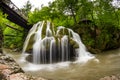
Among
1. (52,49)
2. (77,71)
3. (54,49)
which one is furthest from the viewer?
(54,49)

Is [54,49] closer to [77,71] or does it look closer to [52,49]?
[52,49]

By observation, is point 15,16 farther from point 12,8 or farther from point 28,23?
point 28,23

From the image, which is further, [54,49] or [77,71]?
[54,49]

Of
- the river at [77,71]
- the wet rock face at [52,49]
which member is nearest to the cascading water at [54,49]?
the wet rock face at [52,49]

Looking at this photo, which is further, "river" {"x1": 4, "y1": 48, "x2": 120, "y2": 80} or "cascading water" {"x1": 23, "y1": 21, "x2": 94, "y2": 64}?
"cascading water" {"x1": 23, "y1": 21, "x2": 94, "y2": 64}

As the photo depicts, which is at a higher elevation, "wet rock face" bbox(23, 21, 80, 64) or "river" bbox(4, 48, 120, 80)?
"wet rock face" bbox(23, 21, 80, 64)

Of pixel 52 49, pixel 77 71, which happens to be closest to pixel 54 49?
pixel 52 49

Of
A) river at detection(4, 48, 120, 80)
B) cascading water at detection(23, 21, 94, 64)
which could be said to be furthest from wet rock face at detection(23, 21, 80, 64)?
river at detection(4, 48, 120, 80)

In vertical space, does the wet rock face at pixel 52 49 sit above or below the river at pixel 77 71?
above

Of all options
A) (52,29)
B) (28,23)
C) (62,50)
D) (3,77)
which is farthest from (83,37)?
(3,77)

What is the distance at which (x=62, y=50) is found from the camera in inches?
835

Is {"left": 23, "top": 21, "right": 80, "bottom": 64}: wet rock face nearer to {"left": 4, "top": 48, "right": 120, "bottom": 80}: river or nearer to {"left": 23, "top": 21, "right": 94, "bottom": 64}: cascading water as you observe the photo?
{"left": 23, "top": 21, "right": 94, "bottom": 64}: cascading water

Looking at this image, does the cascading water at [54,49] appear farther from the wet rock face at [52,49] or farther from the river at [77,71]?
the river at [77,71]

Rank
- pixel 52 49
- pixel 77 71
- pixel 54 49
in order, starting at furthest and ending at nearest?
pixel 54 49, pixel 52 49, pixel 77 71
